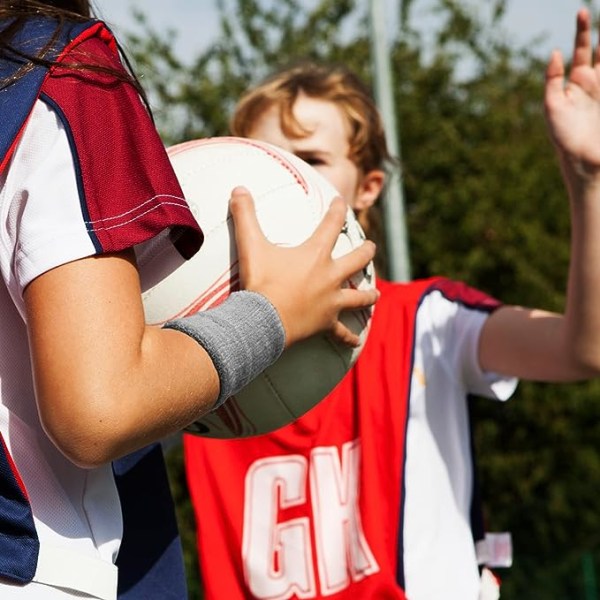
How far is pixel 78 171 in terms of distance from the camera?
1.52 m

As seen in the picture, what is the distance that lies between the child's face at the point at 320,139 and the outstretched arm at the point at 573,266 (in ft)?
2.24

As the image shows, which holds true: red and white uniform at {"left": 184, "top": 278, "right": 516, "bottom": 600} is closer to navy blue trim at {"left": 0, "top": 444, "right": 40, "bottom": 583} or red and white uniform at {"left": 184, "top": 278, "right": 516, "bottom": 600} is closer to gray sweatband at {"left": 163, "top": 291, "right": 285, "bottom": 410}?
gray sweatband at {"left": 163, "top": 291, "right": 285, "bottom": 410}

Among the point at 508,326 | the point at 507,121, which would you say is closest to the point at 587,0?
the point at 507,121

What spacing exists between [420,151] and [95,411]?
1072 centimetres

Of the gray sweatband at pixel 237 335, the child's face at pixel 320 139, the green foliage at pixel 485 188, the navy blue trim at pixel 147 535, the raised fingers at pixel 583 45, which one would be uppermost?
the gray sweatband at pixel 237 335

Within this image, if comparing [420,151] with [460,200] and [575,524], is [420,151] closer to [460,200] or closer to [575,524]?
[460,200]

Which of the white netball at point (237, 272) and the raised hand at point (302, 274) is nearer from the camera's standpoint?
the raised hand at point (302, 274)

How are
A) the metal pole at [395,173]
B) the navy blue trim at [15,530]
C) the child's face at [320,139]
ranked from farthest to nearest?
the metal pole at [395,173]
the child's face at [320,139]
the navy blue trim at [15,530]

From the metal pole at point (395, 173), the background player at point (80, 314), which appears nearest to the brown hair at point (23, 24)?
the background player at point (80, 314)

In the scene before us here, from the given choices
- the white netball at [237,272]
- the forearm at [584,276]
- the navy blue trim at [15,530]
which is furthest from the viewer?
the forearm at [584,276]

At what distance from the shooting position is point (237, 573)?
2996mm

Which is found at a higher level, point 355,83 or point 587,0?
point 355,83

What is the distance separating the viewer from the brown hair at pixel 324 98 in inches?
141

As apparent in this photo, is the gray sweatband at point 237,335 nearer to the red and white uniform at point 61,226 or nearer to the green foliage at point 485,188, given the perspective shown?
the red and white uniform at point 61,226
